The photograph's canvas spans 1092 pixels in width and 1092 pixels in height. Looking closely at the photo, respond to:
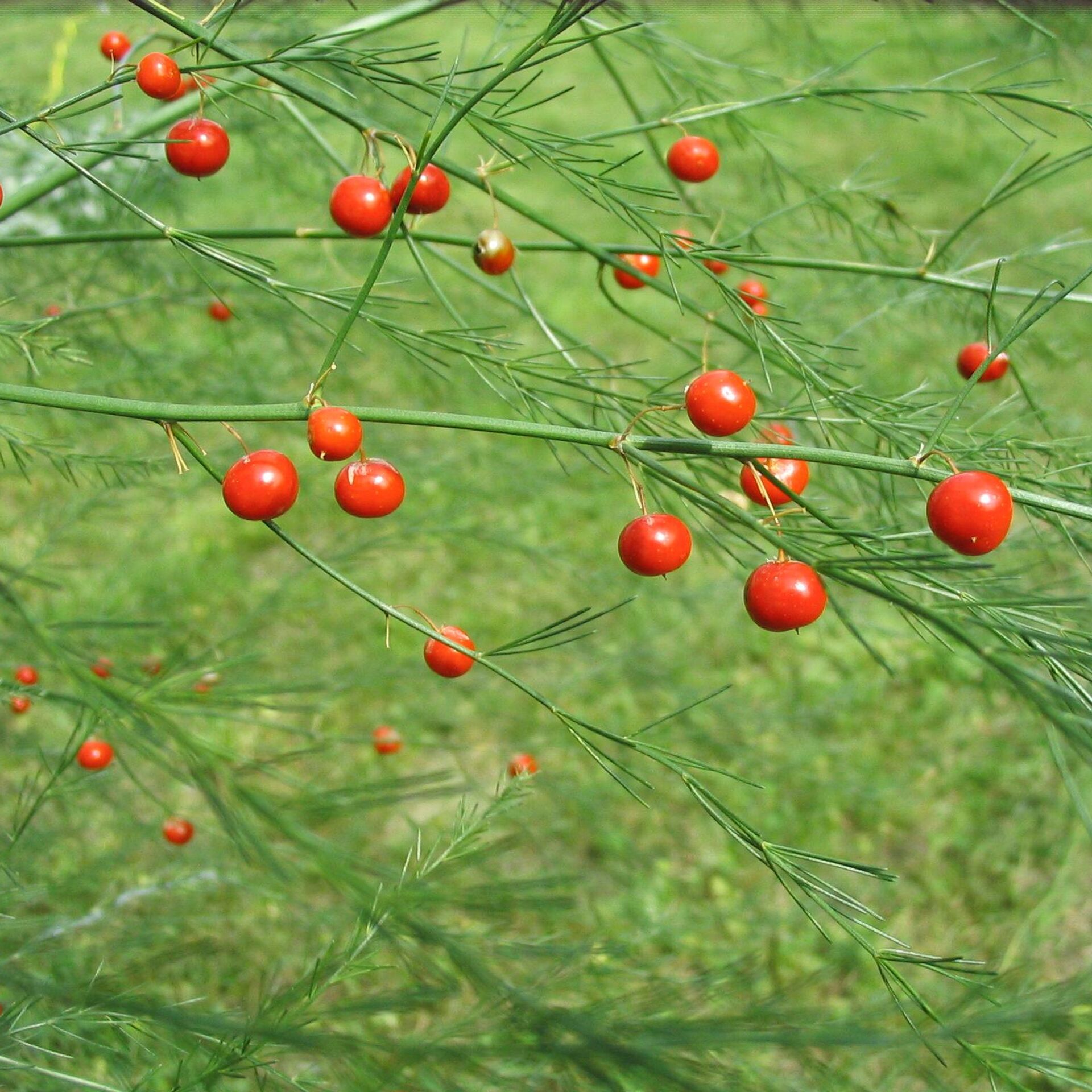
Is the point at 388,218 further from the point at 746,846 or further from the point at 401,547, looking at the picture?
the point at 401,547

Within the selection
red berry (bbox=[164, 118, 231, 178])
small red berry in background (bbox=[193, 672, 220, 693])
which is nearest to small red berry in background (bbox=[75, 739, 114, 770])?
small red berry in background (bbox=[193, 672, 220, 693])

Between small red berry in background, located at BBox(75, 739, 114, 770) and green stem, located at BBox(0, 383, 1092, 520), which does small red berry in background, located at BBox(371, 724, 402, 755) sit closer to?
small red berry in background, located at BBox(75, 739, 114, 770)

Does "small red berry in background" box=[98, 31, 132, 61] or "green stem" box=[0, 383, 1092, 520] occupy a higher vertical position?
"green stem" box=[0, 383, 1092, 520]

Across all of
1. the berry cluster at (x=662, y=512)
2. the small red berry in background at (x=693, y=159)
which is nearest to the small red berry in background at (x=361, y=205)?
the berry cluster at (x=662, y=512)

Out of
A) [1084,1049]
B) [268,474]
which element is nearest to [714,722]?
[1084,1049]

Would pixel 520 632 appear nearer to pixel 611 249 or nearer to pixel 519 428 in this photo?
pixel 611 249

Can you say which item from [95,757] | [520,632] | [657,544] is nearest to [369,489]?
[657,544]

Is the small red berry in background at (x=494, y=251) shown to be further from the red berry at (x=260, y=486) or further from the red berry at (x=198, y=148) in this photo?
the red berry at (x=260, y=486)
